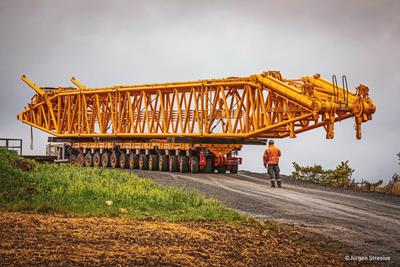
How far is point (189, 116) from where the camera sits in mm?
34844

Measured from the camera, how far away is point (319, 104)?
85.3ft

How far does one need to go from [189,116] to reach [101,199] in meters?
17.3

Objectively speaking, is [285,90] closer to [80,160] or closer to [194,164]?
[194,164]

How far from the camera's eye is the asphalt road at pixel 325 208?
13.6 meters

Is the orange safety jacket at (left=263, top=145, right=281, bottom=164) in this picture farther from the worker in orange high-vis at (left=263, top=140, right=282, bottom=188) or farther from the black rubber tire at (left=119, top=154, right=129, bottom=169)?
the black rubber tire at (left=119, top=154, right=129, bottom=169)

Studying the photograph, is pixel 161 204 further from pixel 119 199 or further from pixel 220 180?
pixel 220 180

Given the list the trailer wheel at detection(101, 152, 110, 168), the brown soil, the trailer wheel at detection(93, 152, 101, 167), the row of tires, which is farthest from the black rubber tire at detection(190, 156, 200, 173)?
the brown soil

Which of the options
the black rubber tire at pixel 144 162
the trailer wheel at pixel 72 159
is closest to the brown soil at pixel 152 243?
the black rubber tire at pixel 144 162

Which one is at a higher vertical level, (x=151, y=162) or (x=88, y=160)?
(x=88, y=160)

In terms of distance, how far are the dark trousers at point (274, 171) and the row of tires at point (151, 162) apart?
7.46m

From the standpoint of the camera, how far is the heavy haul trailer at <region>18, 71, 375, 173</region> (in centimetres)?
2744

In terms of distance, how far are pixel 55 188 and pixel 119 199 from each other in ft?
7.54

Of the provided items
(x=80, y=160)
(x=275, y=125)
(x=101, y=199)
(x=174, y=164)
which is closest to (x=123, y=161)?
(x=174, y=164)

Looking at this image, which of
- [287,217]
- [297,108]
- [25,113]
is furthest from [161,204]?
[25,113]
